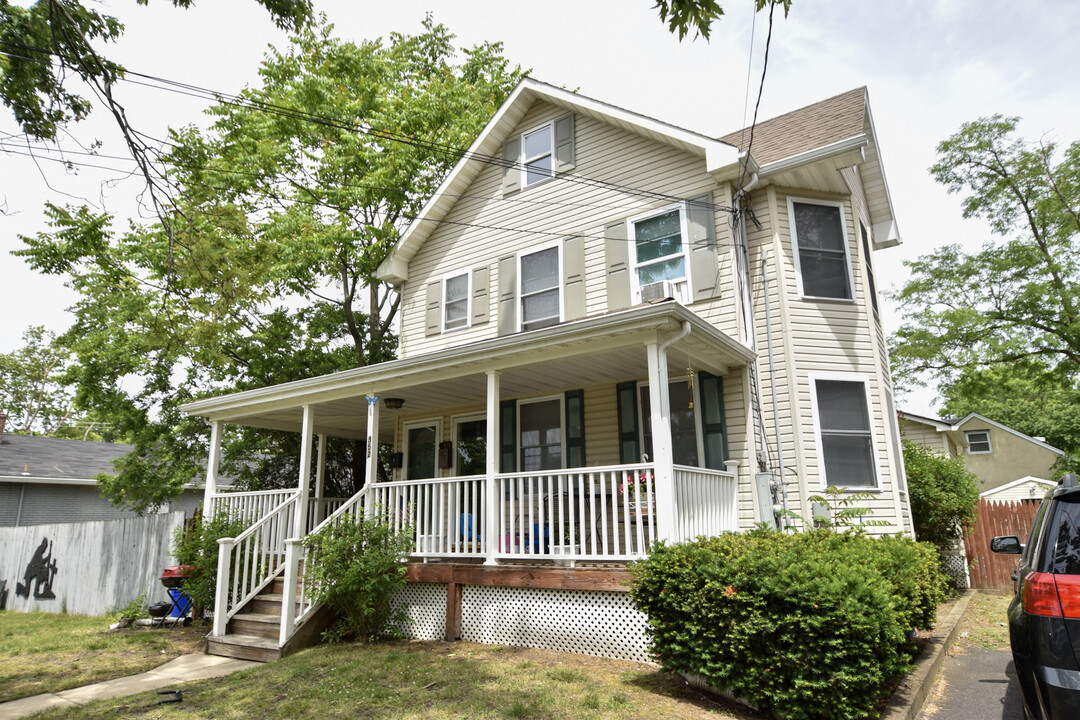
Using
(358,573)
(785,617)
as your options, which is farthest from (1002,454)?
(358,573)

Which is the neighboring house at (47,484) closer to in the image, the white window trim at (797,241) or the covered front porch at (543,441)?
the covered front porch at (543,441)

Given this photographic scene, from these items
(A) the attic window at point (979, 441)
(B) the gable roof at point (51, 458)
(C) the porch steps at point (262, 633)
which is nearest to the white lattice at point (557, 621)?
(C) the porch steps at point (262, 633)

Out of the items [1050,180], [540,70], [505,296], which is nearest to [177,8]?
[505,296]

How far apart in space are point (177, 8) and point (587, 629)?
7.68 metres

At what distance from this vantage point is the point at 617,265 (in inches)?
423

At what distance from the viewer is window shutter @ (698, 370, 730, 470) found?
360 inches

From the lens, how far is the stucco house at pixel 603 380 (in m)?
7.60

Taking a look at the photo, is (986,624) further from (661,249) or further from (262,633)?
(262,633)

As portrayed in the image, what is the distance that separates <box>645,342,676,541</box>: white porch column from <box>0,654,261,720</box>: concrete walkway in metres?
4.95

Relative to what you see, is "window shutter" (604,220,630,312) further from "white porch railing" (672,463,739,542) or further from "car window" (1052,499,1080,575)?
"car window" (1052,499,1080,575)

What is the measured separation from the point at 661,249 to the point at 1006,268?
17.1m

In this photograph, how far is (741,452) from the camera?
906cm

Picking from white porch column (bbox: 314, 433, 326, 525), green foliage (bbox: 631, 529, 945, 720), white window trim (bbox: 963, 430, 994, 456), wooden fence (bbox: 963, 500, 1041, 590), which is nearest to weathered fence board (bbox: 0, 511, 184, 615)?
white porch column (bbox: 314, 433, 326, 525)

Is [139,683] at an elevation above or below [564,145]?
below
